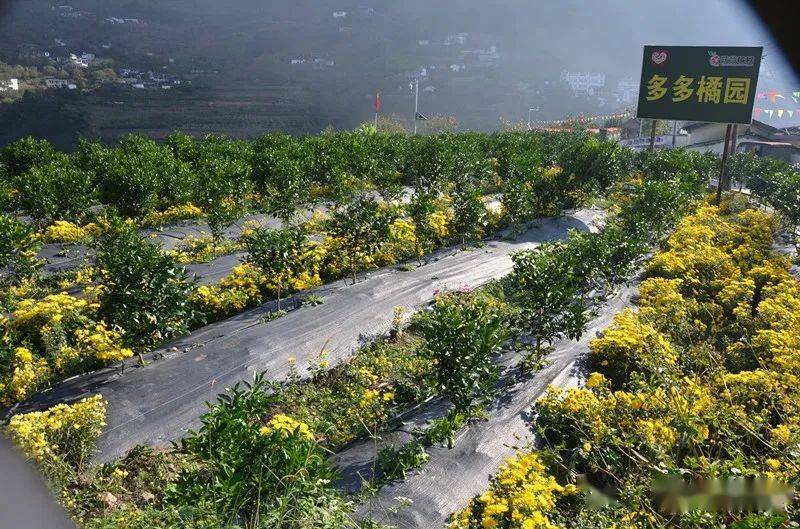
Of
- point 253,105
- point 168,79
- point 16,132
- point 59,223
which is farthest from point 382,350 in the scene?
point 168,79

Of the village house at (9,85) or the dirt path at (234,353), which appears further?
the village house at (9,85)

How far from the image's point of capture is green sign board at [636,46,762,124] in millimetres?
14141

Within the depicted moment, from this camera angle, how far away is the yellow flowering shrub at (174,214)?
12023 mm

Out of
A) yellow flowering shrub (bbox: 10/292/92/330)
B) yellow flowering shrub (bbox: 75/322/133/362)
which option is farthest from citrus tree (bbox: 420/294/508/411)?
yellow flowering shrub (bbox: 10/292/92/330)

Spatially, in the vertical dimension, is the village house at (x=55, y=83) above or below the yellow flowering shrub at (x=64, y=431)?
above

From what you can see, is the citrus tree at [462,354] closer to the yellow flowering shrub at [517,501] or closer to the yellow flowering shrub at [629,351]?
the yellow flowering shrub at [517,501]

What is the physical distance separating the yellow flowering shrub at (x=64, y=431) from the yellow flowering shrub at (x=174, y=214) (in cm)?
837

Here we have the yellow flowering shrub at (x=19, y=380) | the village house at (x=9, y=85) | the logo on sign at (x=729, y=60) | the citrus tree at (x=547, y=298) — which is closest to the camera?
the yellow flowering shrub at (x=19, y=380)

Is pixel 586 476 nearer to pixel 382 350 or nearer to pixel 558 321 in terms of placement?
pixel 558 321

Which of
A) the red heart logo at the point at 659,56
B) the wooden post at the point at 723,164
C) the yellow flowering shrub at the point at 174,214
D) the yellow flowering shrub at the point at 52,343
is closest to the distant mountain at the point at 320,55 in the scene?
the yellow flowering shrub at the point at 52,343

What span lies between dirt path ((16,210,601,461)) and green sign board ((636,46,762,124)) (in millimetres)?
9868

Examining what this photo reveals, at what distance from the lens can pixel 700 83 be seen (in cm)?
1474

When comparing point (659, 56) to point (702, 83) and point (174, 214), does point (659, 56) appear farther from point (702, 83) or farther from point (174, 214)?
point (174, 214)

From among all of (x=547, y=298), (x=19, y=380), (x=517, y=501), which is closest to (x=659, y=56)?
(x=547, y=298)
